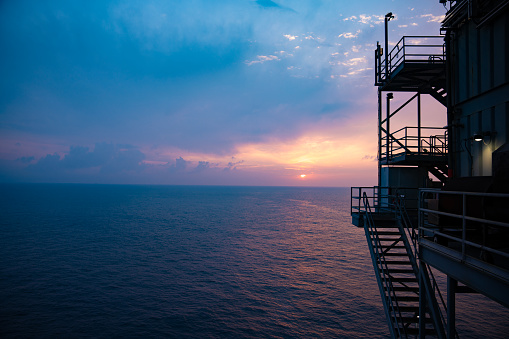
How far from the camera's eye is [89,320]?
21.9 metres

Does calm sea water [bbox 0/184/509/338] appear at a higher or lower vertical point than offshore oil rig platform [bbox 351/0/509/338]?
lower

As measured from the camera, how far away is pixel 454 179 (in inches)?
332

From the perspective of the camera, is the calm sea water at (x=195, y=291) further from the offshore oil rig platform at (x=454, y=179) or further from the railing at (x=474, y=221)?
the railing at (x=474, y=221)

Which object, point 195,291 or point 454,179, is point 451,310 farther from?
point 195,291

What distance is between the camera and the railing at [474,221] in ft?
19.7

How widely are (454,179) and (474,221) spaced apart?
1.54 m

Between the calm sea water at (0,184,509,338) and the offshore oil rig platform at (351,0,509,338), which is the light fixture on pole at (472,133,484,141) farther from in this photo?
the calm sea water at (0,184,509,338)

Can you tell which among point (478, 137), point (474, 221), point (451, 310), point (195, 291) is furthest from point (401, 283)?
point (195, 291)

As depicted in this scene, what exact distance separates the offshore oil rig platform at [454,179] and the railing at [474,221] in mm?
24

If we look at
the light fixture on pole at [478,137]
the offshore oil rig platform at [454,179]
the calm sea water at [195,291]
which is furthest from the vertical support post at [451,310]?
the calm sea water at [195,291]

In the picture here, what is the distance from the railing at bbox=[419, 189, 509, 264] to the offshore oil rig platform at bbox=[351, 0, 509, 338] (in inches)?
0.9

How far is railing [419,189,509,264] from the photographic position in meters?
6.01

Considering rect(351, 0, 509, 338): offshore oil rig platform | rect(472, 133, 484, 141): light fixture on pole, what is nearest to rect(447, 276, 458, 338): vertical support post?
rect(351, 0, 509, 338): offshore oil rig platform

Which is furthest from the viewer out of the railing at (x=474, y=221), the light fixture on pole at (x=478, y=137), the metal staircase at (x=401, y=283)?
the light fixture on pole at (x=478, y=137)
